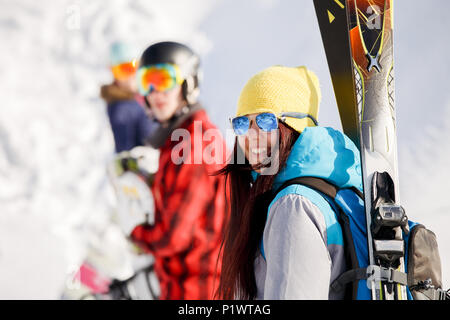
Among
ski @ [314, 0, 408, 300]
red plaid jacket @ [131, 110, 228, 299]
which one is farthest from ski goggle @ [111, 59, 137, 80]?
ski @ [314, 0, 408, 300]

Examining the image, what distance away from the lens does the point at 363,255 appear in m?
0.95

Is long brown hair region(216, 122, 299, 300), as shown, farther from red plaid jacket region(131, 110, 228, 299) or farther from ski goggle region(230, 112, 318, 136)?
red plaid jacket region(131, 110, 228, 299)

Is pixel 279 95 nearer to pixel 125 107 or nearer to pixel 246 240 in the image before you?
pixel 246 240

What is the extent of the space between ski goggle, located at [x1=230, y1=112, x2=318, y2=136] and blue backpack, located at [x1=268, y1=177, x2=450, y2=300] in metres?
0.24

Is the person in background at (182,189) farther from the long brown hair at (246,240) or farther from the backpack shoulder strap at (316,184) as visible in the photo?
the backpack shoulder strap at (316,184)

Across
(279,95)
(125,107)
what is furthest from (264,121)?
(125,107)

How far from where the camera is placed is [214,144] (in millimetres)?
2863

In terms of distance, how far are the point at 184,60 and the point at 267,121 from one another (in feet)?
6.96

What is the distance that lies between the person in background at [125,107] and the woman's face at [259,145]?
7.56ft

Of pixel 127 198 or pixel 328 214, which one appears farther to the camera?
pixel 127 198

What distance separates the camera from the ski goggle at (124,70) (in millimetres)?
3684
